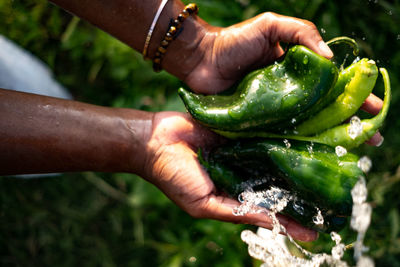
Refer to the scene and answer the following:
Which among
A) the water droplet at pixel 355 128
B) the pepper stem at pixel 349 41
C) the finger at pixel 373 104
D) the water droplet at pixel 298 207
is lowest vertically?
the water droplet at pixel 298 207

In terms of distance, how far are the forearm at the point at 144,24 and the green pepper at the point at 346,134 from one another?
59 centimetres

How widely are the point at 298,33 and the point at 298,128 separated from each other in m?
0.51

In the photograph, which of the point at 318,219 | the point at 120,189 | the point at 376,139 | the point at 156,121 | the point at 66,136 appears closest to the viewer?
the point at 318,219

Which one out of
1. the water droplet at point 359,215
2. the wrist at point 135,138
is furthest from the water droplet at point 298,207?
the wrist at point 135,138

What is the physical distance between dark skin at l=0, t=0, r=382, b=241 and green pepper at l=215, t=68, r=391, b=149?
0.16m

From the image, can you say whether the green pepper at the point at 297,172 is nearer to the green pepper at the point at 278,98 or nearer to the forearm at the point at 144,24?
the green pepper at the point at 278,98

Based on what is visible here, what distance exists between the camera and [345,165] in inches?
70.1

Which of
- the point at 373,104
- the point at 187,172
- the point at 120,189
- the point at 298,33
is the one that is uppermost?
the point at 298,33

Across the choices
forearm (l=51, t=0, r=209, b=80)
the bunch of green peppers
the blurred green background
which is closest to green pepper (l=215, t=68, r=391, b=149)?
the bunch of green peppers

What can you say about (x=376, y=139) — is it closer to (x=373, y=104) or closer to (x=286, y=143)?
(x=373, y=104)

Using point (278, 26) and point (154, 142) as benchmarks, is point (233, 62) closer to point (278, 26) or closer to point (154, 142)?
point (278, 26)

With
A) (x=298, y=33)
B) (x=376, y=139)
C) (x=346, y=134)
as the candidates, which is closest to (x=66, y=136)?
(x=298, y=33)

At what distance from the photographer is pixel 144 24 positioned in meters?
2.09

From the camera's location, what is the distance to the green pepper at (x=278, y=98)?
1.78 meters
